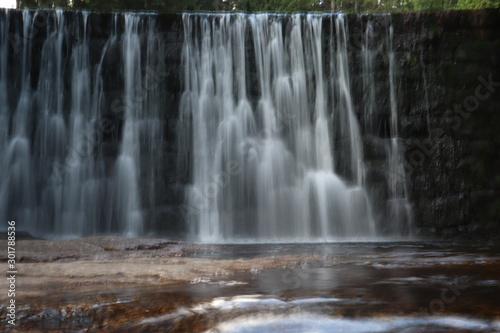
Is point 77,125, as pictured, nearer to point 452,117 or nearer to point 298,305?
point 452,117

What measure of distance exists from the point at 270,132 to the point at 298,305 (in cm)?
939

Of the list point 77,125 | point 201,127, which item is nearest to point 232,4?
point 201,127

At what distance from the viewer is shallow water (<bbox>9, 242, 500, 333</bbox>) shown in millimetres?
2857

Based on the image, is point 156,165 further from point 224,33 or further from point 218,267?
point 218,267

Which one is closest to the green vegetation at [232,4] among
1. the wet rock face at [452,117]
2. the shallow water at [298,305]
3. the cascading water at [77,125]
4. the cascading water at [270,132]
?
the wet rock face at [452,117]

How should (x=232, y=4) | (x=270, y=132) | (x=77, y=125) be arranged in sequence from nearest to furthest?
(x=77, y=125) < (x=270, y=132) < (x=232, y=4)

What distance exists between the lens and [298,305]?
10.8ft

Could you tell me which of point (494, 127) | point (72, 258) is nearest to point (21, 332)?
point (72, 258)

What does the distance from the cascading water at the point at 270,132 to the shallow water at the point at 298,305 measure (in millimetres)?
7213

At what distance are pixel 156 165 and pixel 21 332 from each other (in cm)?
964

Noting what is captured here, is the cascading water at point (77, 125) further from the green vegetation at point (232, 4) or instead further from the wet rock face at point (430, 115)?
the green vegetation at point (232, 4)

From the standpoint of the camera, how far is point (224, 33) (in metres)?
12.9

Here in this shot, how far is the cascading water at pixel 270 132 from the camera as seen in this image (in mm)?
11883

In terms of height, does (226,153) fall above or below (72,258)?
above
